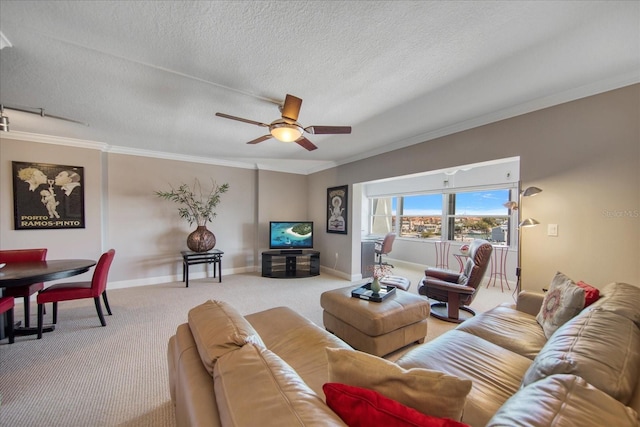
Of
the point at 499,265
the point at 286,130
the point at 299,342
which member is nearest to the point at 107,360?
the point at 299,342

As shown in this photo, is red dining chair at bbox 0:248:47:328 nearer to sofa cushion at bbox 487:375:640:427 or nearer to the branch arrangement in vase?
the branch arrangement in vase

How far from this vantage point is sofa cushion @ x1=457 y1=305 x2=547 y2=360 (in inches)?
63.6

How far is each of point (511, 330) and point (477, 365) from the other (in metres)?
0.66

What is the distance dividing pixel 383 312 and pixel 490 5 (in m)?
2.19

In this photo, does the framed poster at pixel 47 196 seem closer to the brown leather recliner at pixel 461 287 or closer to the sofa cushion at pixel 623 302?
the brown leather recliner at pixel 461 287

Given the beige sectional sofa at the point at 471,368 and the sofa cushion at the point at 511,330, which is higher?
the beige sectional sofa at the point at 471,368

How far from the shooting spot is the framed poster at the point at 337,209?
197 inches

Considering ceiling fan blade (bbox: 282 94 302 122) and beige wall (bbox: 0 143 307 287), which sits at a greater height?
ceiling fan blade (bbox: 282 94 302 122)

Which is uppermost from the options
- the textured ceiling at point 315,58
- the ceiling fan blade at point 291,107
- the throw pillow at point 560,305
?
the textured ceiling at point 315,58

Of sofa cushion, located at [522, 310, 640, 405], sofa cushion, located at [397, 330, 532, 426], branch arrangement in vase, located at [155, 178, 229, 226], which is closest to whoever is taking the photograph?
sofa cushion, located at [522, 310, 640, 405]

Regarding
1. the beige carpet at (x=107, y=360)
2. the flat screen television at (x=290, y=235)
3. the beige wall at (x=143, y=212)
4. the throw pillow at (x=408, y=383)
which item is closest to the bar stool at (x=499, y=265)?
the beige carpet at (x=107, y=360)

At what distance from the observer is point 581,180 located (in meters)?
2.25

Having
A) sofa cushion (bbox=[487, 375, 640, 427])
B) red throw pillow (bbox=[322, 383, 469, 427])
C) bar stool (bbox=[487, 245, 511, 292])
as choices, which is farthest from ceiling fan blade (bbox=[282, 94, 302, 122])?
bar stool (bbox=[487, 245, 511, 292])

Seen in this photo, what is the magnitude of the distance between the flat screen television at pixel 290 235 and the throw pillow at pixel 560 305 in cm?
409
